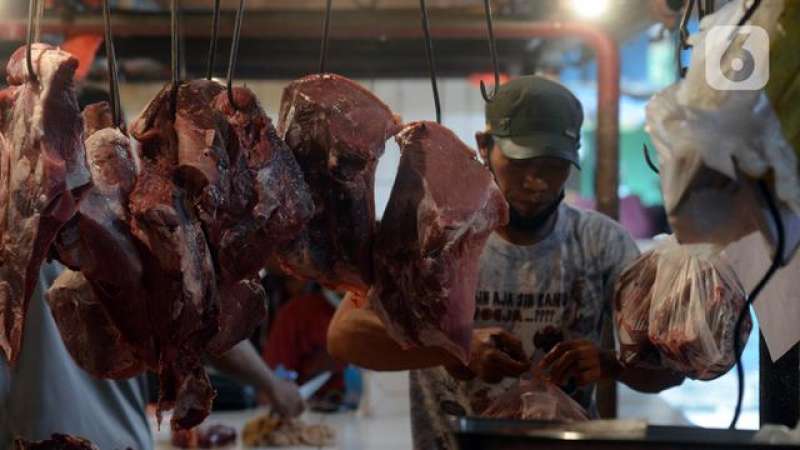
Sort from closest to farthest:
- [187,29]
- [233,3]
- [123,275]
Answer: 1. [123,275]
2. [187,29]
3. [233,3]

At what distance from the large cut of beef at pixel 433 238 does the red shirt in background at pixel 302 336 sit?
454 cm

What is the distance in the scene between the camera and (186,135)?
76.5 inches

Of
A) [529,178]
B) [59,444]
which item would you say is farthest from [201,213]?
[529,178]

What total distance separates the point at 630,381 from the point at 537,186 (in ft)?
1.58

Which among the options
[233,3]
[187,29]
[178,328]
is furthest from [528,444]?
[233,3]

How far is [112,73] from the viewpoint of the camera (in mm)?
1897

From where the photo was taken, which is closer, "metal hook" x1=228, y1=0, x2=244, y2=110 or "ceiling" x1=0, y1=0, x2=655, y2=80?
"metal hook" x1=228, y1=0, x2=244, y2=110

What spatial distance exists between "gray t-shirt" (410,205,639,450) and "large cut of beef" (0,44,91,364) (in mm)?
1205

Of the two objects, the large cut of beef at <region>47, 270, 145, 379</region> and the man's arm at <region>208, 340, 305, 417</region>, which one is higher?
the large cut of beef at <region>47, 270, 145, 379</region>

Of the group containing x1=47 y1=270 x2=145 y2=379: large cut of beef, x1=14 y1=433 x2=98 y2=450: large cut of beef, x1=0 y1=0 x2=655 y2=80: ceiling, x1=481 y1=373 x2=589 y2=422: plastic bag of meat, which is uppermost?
x1=0 y1=0 x2=655 y2=80: ceiling

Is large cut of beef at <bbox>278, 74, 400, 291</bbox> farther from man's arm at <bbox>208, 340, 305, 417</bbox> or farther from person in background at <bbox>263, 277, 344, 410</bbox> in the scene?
person in background at <bbox>263, 277, 344, 410</bbox>

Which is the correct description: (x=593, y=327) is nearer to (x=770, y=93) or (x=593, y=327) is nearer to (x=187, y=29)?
(x=770, y=93)

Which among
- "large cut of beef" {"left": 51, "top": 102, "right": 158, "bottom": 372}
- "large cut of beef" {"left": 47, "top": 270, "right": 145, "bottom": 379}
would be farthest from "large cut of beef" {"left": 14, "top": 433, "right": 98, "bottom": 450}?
"large cut of beef" {"left": 51, "top": 102, "right": 158, "bottom": 372}

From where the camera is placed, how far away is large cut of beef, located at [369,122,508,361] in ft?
6.73
